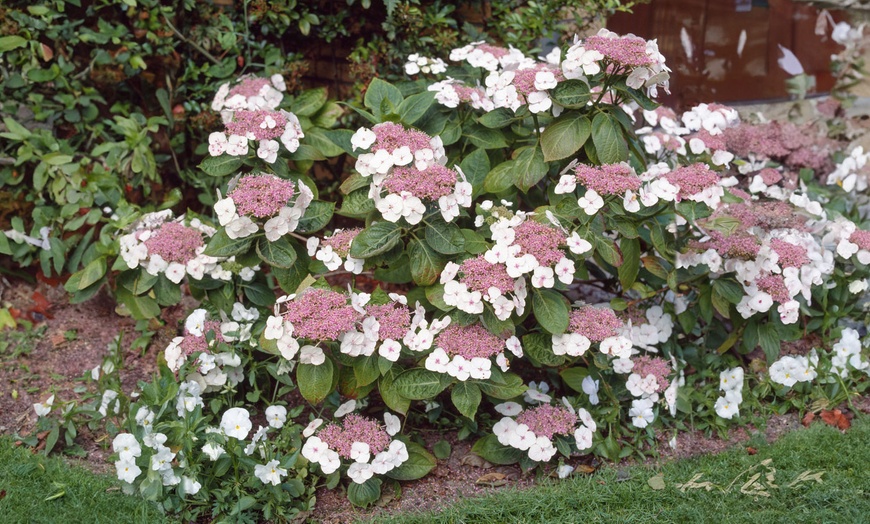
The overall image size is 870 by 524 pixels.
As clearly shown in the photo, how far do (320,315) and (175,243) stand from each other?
0.82 metres

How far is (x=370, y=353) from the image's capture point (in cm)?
269

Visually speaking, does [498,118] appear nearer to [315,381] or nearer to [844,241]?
[315,381]

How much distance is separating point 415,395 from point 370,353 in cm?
20

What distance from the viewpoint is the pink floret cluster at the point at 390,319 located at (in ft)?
8.79

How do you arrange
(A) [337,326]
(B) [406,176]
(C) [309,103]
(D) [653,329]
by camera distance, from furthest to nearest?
(C) [309,103]
(D) [653,329]
(B) [406,176]
(A) [337,326]

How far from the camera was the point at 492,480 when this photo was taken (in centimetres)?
297

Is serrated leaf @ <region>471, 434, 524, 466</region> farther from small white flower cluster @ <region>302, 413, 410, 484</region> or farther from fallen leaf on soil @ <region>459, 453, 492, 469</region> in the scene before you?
small white flower cluster @ <region>302, 413, 410, 484</region>

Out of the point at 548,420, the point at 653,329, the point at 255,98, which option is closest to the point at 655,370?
the point at 653,329

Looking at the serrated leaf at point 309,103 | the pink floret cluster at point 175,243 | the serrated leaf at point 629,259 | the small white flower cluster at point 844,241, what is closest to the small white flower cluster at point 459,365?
the serrated leaf at point 629,259

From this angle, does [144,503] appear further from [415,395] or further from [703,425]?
[703,425]

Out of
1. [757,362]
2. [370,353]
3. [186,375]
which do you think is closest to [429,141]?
[370,353]

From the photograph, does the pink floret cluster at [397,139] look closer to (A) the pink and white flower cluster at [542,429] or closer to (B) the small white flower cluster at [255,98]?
(B) the small white flower cluster at [255,98]

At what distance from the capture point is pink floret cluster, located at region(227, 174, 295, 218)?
2658 mm

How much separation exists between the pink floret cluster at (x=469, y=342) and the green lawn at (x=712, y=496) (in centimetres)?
52
